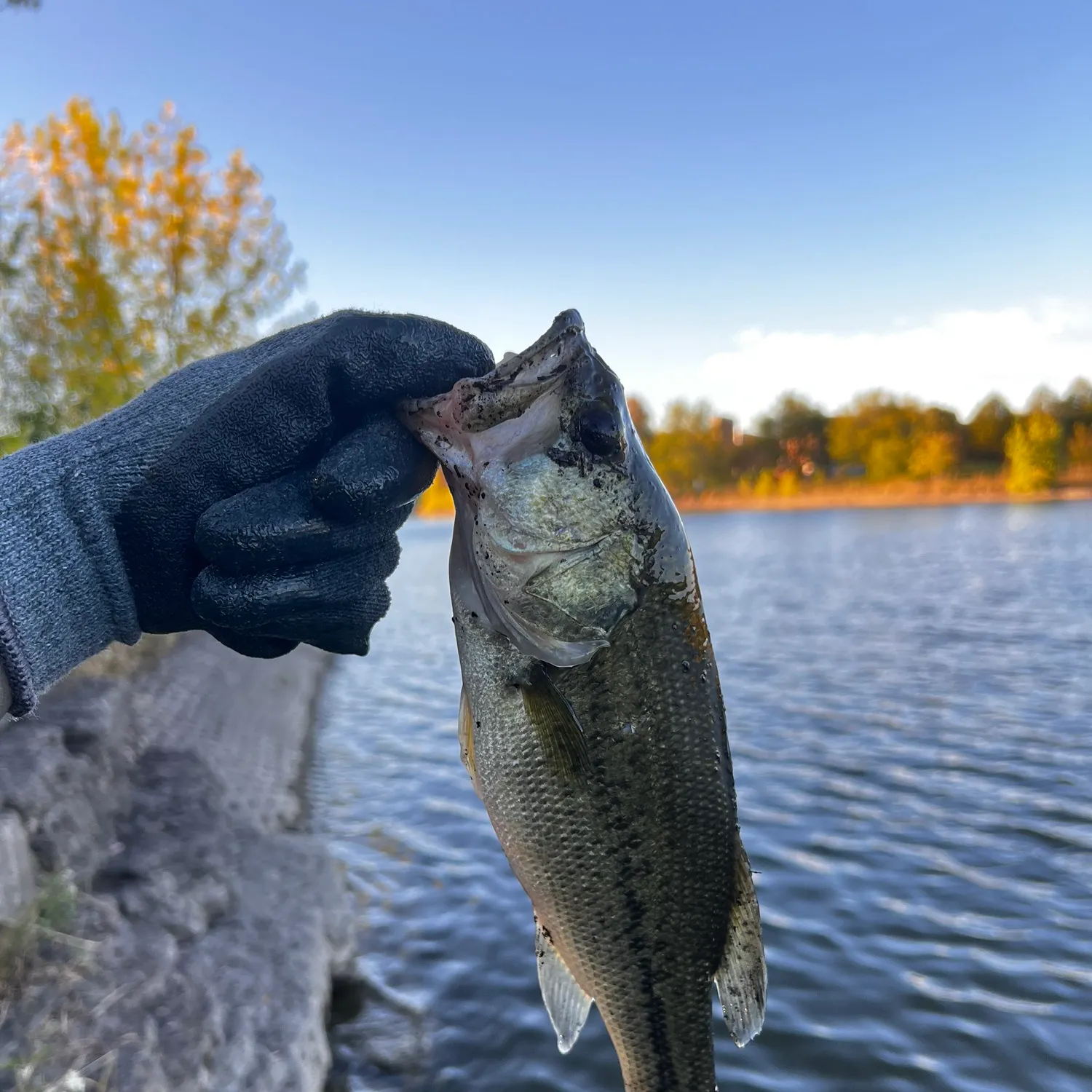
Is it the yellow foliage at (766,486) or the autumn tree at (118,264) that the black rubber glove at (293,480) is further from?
the yellow foliage at (766,486)

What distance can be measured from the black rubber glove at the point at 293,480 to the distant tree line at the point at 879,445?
284ft

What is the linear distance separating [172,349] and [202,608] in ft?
71.8

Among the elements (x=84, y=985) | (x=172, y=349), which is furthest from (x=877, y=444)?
(x=84, y=985)

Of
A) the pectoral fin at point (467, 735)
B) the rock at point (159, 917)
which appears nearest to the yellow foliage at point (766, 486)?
the rock at point (159, 917)

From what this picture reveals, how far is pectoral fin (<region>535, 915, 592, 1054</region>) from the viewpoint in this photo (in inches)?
104

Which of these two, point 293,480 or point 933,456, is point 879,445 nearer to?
point 933,456

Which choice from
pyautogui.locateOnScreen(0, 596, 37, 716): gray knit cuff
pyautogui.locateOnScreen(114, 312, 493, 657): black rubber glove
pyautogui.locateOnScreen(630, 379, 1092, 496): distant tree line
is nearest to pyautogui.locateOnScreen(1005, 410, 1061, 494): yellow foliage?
pyautogui.locateOnScreen(630, 379, 1092, 496): distant tree line

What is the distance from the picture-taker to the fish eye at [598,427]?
88.9 inches

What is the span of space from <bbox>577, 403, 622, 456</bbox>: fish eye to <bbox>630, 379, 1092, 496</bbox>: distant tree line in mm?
86680

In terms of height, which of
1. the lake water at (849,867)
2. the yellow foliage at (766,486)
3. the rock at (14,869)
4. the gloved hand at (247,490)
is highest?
the yellow foliage at (766,486)

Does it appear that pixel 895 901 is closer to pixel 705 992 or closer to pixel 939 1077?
pixel 939 1077

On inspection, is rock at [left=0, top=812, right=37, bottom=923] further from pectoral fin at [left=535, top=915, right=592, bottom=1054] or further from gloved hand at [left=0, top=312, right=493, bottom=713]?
pectoral fin at [left=535, top=915, right=592, bottom=1054]

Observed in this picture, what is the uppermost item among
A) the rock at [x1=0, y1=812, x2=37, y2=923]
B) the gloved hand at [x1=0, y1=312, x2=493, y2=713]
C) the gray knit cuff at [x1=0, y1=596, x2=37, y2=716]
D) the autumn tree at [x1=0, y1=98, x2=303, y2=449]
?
the autumn tree at [x1=0, y1=98, x2=303, y2=449]

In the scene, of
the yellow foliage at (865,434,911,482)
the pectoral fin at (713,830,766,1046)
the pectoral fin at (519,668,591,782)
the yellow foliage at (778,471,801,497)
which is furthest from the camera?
the yellow foliage at (778,471,801,497)
